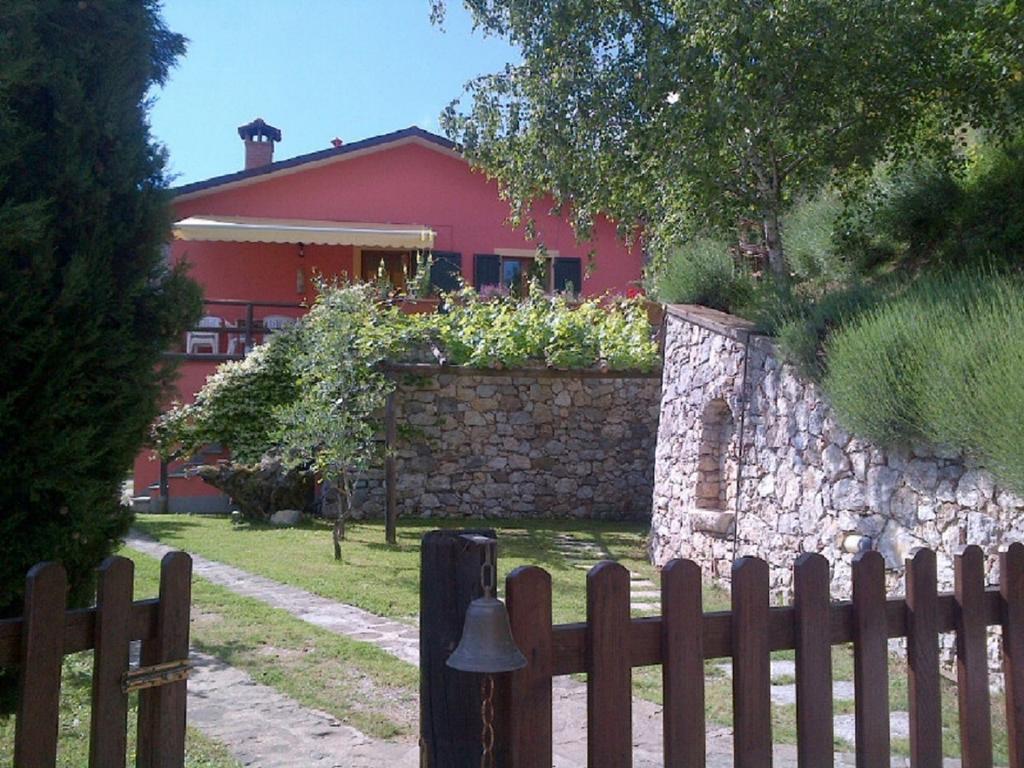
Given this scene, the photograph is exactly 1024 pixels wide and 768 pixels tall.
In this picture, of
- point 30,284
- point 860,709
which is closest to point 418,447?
point 30,284

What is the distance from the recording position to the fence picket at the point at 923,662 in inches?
109

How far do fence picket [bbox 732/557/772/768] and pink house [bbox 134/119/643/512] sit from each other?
16789mm

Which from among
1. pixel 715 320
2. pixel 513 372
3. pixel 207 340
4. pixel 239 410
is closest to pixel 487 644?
pixel 715 320

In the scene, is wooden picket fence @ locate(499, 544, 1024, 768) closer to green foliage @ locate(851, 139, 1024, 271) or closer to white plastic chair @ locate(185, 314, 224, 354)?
green foliage @ locate(851, 139, 1024, 271)

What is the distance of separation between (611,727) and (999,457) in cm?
428

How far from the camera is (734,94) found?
8.84 meters

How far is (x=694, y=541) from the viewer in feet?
33.7

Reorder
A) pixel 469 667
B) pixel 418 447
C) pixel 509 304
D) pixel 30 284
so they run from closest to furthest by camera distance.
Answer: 1. pixel 469 667
2. pixel 30 284
3. pixel 418 447
4. pixel 509 304

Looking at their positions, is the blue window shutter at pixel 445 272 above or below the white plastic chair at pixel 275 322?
above

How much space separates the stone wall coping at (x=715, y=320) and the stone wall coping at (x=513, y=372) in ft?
13.0

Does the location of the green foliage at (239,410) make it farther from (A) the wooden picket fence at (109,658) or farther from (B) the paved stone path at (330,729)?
(A) the wooden picket fence at (109,658)

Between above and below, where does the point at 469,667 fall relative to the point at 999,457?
below

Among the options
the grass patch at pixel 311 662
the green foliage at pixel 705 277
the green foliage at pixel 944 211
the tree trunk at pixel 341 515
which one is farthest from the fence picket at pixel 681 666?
the green foliage at pixel 705 277

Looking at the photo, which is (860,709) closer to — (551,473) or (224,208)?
(551,473)
